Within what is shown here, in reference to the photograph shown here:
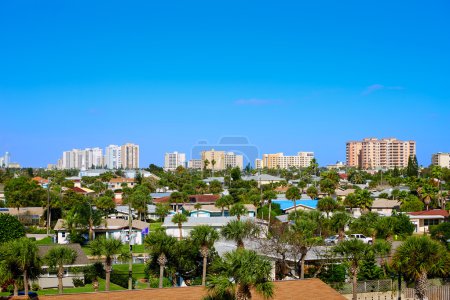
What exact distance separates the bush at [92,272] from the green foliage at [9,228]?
36.2 feet

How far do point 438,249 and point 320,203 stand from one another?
28182 millimetres

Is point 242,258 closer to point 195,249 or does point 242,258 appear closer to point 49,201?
point 195,249

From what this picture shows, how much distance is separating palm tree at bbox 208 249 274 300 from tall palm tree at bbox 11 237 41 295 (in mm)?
9298

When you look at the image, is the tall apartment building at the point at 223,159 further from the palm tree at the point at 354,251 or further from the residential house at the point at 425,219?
the palm tree at the point at 354,251

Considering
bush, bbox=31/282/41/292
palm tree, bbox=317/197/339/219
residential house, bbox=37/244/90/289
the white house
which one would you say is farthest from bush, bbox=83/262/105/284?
palm tree, bbox=317/197/339/219

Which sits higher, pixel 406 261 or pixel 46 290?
pixel 406 261

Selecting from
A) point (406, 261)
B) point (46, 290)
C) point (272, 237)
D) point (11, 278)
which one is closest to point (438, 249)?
point (406, 261)

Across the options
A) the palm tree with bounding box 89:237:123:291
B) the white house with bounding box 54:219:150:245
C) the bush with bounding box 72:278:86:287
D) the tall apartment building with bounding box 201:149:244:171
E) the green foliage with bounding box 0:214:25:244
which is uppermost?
the tall apartment building with bounding box 201:149:244:171

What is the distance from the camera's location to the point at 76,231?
4575 cm

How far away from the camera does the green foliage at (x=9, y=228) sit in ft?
123

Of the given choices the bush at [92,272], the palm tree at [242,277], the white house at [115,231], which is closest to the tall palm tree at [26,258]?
the bush at [92,272]

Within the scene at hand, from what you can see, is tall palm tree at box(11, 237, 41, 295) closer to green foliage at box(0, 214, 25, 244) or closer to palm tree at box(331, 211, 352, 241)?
green foliage at box(0, 214, 25, 244)

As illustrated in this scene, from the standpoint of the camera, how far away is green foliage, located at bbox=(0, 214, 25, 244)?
37.6 m

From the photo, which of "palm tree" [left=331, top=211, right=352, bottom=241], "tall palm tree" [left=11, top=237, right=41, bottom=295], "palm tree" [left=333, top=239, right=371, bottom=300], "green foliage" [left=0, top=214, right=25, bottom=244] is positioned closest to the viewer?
"tall palm tree" [left=11, top=237, right=41, bottom=295]
